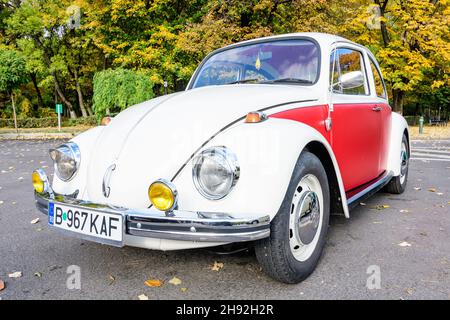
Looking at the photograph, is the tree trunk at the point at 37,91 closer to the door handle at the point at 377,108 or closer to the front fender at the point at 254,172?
the door handle at the point at 377,108

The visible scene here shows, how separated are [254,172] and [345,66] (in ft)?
6.61

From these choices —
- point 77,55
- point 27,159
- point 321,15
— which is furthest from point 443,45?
point 77,55

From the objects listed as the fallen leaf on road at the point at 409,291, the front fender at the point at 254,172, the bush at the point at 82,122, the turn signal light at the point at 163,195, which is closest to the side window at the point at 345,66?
the front fender at the point at 254,172

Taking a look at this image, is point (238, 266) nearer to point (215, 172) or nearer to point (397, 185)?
point (215, 172)

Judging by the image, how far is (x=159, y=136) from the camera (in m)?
2.51

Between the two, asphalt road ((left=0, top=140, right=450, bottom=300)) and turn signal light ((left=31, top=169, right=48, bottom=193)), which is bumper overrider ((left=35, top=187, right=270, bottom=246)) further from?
turn signal light ((left=31, top=169, right=48, bottom=193))

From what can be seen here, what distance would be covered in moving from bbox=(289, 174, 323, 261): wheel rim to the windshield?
1.00 m

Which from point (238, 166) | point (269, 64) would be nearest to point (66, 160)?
point (238, 166)

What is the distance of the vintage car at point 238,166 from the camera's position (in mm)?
2146

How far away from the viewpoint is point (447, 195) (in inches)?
197

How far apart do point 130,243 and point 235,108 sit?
1089mm

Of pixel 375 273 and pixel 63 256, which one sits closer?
pixel 375 273

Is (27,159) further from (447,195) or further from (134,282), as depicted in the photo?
(447,195)

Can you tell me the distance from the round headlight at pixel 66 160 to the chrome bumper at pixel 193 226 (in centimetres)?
80
